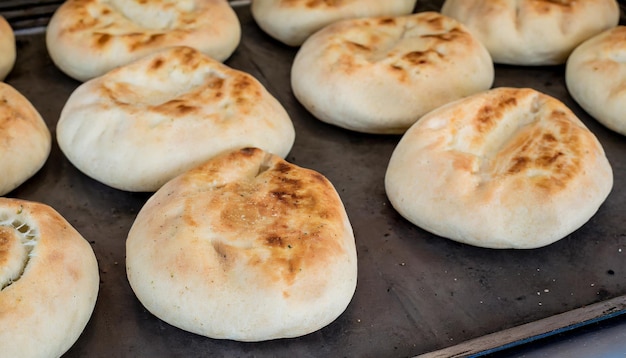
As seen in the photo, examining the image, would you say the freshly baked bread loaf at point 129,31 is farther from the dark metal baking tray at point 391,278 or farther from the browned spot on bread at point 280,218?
the browned spot on bread at point 280,218

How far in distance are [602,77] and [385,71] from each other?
76 cm

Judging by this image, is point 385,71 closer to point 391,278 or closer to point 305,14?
point 305,14

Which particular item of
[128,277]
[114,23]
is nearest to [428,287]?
[128,277]

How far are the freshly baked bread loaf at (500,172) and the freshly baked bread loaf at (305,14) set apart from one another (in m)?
0.80

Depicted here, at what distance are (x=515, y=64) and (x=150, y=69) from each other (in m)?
1.39

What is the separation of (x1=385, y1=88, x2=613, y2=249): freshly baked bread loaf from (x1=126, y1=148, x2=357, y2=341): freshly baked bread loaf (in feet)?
0.91

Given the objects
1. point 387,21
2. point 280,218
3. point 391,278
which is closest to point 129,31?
point 387,21

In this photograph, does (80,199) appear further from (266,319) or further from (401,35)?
(401,35)

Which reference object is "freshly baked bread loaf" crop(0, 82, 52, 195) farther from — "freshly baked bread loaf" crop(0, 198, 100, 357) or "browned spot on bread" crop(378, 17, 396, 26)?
"browned spot on bread" crop(378, 17, 396, 26)

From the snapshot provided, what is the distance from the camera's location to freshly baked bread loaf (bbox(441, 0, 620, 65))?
2.69m

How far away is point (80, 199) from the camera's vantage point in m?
2.17

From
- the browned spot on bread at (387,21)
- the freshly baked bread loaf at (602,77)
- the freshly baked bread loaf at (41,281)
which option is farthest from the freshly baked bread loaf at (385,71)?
the freshly baked bread loaf at (41,281)

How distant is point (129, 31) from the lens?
105 inches

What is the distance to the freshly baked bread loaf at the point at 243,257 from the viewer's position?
1645 mm
